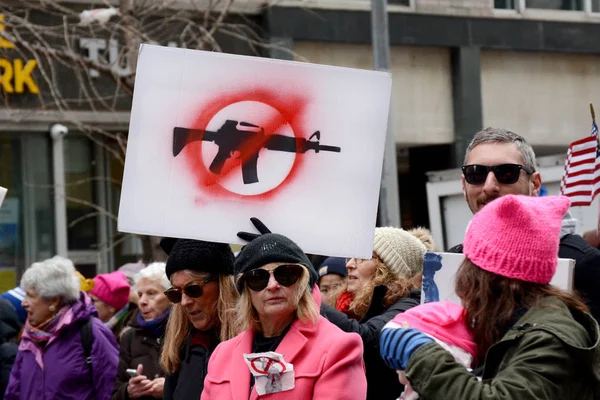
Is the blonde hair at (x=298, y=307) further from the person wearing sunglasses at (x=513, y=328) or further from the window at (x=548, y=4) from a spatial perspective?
the window at (x=548, y=4)

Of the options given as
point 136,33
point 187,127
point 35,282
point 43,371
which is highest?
point 136,33

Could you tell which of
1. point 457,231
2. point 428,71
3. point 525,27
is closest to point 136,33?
point 457,231

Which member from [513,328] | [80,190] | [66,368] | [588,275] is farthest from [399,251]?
[80,190]

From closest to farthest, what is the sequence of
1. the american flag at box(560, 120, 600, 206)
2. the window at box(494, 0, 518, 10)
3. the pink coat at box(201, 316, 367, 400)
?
the pink coat at box(201, 316, 367, 400)
the american flag at box(560, 120, 600, 206)
the window at box(494, 0, 518, 10)

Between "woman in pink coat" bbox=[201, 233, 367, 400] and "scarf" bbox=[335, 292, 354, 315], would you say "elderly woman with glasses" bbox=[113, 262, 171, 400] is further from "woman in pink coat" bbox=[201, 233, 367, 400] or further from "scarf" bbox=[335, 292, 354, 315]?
"woman in pink coat" bbox=[201, 233, 367, 400]

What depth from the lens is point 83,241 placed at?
1580 centimetres

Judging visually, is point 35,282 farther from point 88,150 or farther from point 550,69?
point 550,69

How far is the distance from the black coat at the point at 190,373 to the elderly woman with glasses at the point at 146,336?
1.13m

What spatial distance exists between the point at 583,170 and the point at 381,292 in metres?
2.29

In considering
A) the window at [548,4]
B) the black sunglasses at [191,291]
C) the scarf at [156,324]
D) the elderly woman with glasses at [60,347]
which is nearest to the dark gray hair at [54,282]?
the elderly woman with glasses at [60,347]

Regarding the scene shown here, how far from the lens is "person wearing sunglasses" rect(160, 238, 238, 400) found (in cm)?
473

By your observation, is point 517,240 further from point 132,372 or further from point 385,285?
point 132,372

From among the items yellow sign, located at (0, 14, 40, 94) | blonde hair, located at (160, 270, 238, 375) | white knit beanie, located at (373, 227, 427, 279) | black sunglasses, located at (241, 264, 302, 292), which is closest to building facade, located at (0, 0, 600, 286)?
yellow sign, located at (0, 14, 40, 94)

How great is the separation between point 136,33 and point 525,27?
8.57 metres
